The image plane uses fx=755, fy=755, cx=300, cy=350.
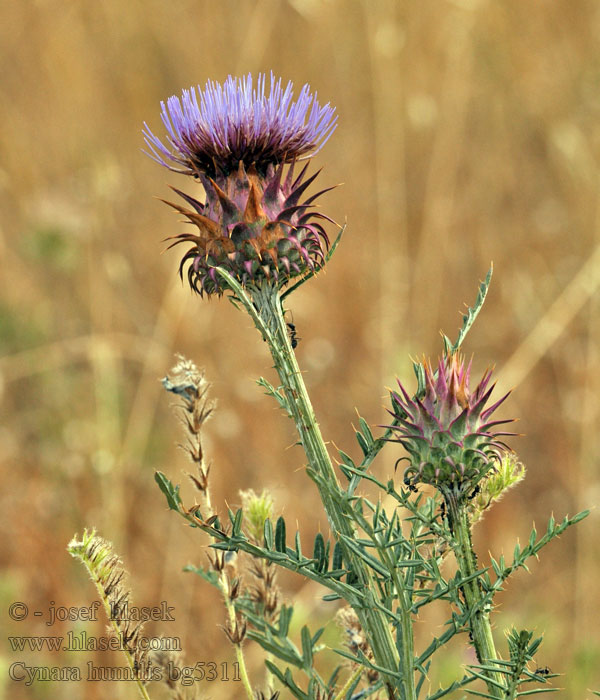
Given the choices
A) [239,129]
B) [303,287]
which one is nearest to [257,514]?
[239,129]

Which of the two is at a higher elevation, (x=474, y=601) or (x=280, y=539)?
(x=280, y=539)

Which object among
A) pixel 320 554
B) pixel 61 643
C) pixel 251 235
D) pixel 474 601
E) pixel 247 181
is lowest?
pixel 474 601

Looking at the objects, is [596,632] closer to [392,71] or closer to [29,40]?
[392,71]

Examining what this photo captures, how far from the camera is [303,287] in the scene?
4723 mm

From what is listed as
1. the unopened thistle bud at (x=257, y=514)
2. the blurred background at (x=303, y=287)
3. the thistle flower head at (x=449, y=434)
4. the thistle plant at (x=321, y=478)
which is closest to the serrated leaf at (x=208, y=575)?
the thistle plant at (x=321, y=478)

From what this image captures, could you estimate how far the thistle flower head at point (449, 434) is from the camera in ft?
4.74

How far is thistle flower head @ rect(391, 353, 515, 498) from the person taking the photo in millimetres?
1444

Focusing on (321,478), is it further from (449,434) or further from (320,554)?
(449,434)

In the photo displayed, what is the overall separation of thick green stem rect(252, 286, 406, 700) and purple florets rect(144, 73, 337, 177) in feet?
1.37

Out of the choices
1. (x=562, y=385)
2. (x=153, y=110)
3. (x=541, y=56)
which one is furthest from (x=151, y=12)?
(x=562, y=385)

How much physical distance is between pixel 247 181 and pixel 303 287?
2.98 m

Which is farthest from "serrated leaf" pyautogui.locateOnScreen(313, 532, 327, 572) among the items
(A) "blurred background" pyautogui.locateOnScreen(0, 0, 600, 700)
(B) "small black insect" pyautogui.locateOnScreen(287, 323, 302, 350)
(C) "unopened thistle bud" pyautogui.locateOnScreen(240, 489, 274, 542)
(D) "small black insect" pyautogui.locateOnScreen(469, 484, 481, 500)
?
(A) "blurred background" pyautogui.locateOnScreen(0, 0, 600, 700)

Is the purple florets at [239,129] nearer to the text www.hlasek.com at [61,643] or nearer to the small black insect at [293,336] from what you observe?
the small black insect at [293,336]

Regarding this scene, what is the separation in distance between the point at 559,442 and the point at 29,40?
533 cm
